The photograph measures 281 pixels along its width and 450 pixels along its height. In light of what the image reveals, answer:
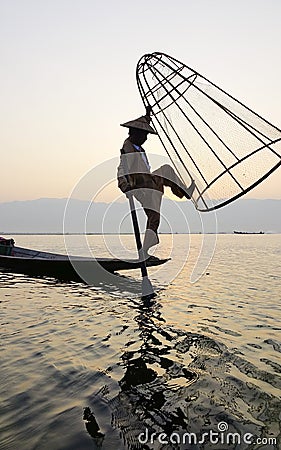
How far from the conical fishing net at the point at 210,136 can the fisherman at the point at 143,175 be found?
533 mm

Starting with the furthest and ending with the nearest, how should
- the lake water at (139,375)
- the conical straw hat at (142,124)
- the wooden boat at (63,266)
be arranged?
the wooden boat at (63,266)
the conical straw hat at (142,124)
the lake water at (139,375)

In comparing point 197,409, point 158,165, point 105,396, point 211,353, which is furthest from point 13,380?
point 158,165

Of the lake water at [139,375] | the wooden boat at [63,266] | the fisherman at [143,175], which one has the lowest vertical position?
the lake water at [139,375]

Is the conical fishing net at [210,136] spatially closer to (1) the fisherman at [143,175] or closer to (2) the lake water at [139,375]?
(1) the fisherman at [143,175]

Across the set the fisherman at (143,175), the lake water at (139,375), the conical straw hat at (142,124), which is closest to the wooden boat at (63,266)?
the lake water at (139,375)

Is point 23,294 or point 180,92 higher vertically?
point 180,92

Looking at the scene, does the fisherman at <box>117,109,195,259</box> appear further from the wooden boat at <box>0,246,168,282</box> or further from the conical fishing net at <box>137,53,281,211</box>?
the wooden boat at <box>0,246,168,282</box>

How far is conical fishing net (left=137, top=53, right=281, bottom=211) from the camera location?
6801mm

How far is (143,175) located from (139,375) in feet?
18.6

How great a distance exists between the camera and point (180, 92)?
874 centimetres

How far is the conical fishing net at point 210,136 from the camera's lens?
6801 mm

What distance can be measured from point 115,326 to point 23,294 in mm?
5547

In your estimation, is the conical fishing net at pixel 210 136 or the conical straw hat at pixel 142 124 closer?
the conical fishing net at pixel 210 136

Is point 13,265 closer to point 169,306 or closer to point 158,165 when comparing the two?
point 169,306
